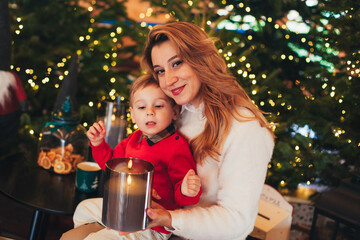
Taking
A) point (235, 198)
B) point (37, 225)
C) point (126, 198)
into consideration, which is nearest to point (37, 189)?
point (37, 225)

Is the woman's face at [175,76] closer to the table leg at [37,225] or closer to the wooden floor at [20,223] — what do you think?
the table leg at [37,225]

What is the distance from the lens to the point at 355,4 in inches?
76.4

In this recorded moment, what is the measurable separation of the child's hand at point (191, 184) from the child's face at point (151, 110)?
0.31 meters

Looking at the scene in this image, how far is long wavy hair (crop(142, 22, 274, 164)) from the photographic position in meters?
1.26

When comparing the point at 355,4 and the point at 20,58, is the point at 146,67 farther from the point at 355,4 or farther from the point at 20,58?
the point at 20,58

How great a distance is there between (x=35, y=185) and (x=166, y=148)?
61cm

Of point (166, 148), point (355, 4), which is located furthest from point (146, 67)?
point (355, 4)

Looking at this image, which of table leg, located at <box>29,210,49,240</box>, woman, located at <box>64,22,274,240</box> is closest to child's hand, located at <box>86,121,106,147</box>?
woman, located at <box>64,22,274,240</box>

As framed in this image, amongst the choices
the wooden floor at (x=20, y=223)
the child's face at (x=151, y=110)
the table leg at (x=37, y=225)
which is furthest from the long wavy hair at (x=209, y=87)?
the wooden floor at (x=20, y=223)

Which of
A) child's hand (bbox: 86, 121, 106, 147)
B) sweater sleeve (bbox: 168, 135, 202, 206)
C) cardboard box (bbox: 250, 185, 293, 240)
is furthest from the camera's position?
cardboard box (bbox: 250, 185, 293, 240)

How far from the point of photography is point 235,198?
1165 millimetres

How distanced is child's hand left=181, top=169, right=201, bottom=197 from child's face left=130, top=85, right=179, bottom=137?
1.01 ft

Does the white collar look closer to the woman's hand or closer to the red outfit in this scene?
the red outfit

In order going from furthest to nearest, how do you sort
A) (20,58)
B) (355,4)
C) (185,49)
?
(20,58), (355,4), (185,49)
